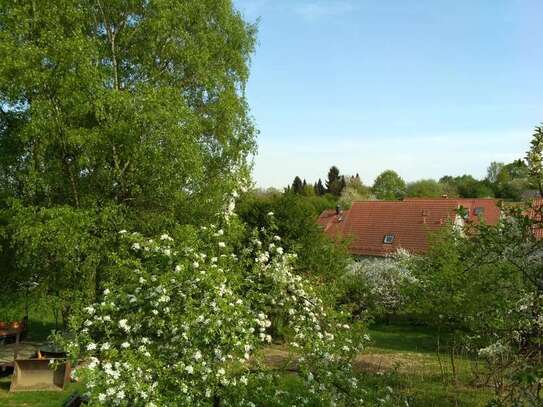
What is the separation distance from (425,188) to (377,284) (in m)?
69.6

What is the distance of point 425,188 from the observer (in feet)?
297

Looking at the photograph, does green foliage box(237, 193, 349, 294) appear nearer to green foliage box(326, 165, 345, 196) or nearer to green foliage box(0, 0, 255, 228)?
green foliage box(0, 0, 255, 228)

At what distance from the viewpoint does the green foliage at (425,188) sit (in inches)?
3462

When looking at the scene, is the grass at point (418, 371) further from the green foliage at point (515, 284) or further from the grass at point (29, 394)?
the grass at point (29, 394)

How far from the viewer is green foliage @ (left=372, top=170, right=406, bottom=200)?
9225cm

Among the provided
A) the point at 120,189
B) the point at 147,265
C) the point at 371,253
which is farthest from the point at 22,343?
the point at 371,253

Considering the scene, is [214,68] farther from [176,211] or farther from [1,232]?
[1,232]

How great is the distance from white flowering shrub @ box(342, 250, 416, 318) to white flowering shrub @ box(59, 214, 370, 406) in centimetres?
1347

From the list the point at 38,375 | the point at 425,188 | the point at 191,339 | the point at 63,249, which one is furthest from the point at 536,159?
the point at 425,188

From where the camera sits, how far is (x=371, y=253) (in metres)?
33.0

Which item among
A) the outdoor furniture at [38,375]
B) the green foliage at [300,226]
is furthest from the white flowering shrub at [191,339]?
the green foliage at [300,226]

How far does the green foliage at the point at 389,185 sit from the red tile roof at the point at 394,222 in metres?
54.6

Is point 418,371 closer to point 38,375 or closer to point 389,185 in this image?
point 38,375

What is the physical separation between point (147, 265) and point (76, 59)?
7.46 m
